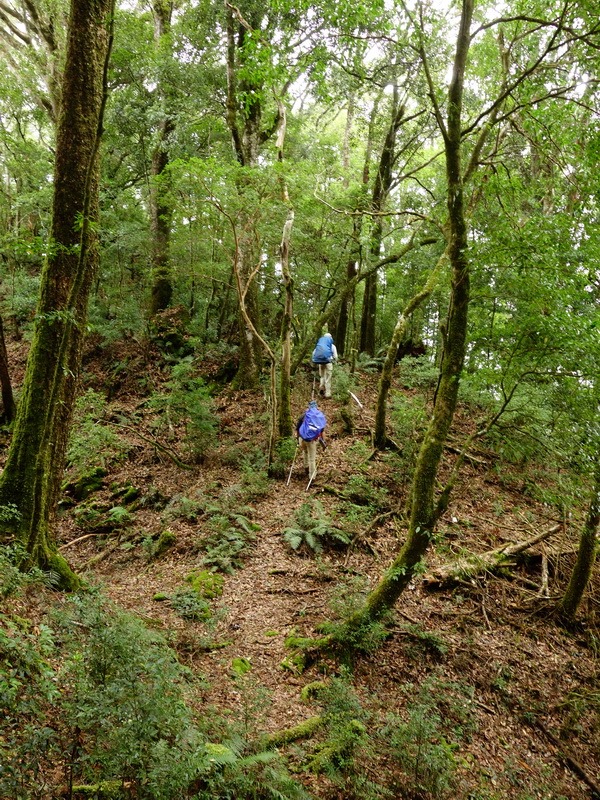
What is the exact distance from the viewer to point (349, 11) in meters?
5.86

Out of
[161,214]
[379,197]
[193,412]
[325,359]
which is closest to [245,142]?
[161,214]

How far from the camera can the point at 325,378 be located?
46.6 ft

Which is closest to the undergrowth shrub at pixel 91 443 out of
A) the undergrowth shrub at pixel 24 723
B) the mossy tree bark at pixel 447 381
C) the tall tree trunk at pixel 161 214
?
the tall tree trunk at pixel 161 214

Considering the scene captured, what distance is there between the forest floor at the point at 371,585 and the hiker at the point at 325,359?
1734 millimetres

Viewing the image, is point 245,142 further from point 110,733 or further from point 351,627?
point 110,733

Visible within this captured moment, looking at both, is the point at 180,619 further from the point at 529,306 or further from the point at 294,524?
the point at 529,306

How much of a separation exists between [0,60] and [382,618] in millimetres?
21831

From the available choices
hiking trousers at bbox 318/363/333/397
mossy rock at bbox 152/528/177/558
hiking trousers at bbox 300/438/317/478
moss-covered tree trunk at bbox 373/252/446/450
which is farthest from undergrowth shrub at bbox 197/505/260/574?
hiking trousers at bbox 318/363/333/397

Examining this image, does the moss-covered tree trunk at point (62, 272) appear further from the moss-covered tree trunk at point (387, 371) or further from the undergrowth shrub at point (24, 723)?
the moss-covered tree trunk at point (387, 371)

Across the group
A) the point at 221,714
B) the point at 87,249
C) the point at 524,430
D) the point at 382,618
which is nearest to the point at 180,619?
the point at 221,714

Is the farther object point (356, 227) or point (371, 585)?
point (356, 227)

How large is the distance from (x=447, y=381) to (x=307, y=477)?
18.9 feet

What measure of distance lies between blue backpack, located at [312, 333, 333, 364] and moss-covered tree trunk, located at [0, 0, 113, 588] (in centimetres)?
811

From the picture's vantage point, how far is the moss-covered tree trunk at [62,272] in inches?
216
